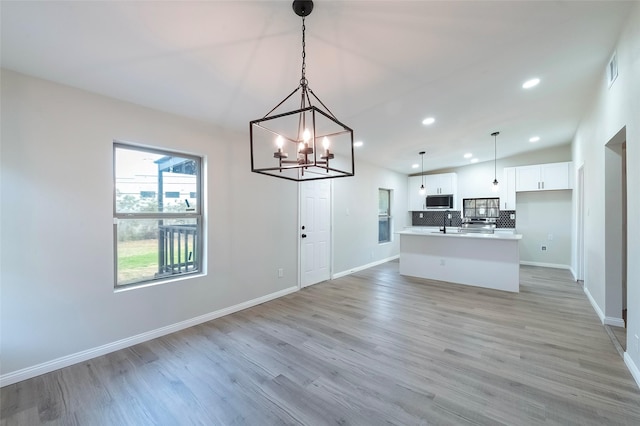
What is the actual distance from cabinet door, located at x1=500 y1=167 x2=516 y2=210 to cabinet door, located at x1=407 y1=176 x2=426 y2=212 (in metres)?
1.96

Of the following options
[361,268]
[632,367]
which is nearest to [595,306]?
[632,367]

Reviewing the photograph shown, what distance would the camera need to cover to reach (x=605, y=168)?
118 inches

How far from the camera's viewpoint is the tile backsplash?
6818 millimetres

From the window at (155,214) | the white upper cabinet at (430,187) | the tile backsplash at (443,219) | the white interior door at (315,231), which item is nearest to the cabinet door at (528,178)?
the tile backsplash at (443,219)

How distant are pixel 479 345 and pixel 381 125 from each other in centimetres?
302

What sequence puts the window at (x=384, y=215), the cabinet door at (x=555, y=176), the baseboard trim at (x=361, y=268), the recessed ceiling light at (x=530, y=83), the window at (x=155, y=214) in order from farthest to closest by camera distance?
1. the window at (x=384, y=215)
2. the cabinet door at (x=555, y=176)
3. the baseboard trim at (x=361, y=268)
4. the recessed ceiling light at (x=530, y=83)
5. the window at (x=155, y=214)

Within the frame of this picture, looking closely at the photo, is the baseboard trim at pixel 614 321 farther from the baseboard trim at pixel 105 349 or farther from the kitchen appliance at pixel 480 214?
the baseboard trim at pixel 105 349

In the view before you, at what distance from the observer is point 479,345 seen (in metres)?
2.69

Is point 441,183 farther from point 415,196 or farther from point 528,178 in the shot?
point 528,178

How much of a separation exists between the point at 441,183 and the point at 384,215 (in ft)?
6.13

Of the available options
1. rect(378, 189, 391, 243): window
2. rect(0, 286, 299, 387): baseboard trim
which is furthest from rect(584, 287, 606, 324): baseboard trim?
rect(0, 286, 299, 387): baseboard trim

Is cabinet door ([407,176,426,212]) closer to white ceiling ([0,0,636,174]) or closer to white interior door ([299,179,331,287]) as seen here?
white interior door ([299,179,331,287])

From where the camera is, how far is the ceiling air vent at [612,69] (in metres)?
2.49

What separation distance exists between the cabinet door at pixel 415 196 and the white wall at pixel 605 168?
152 inches
